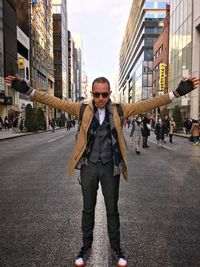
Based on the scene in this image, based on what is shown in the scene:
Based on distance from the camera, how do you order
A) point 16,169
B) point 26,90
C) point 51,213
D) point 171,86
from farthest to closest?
point 171,86
point 16,169
point 51,213
point 26,90

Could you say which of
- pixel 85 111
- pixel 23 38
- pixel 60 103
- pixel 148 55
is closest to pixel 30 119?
pixel 23 38

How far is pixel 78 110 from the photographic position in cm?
322

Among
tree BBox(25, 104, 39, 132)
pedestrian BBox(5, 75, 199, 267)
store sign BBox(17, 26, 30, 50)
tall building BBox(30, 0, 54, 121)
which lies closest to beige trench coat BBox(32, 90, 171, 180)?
pedestrian BBox(5, 75, 199, 267)

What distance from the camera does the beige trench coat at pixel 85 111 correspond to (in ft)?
10.0

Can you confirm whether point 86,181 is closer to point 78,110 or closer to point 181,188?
point 78,110

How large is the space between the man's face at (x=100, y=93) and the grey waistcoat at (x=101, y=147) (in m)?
0.24

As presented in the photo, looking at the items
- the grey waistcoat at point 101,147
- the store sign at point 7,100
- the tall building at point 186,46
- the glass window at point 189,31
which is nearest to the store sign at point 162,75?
the tall building at point 186,46

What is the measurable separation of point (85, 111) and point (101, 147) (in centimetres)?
41

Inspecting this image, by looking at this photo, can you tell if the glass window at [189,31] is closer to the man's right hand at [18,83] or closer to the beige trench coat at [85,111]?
the beige trench coat at [85,111]

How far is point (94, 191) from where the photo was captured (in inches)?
125

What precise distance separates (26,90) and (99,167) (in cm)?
115

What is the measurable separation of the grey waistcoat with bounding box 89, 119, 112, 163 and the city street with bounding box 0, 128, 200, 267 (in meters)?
1.11

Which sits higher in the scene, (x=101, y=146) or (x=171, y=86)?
(x=171, y=86)

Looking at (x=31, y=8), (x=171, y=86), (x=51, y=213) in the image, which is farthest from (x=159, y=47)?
(x=51, y=213)
